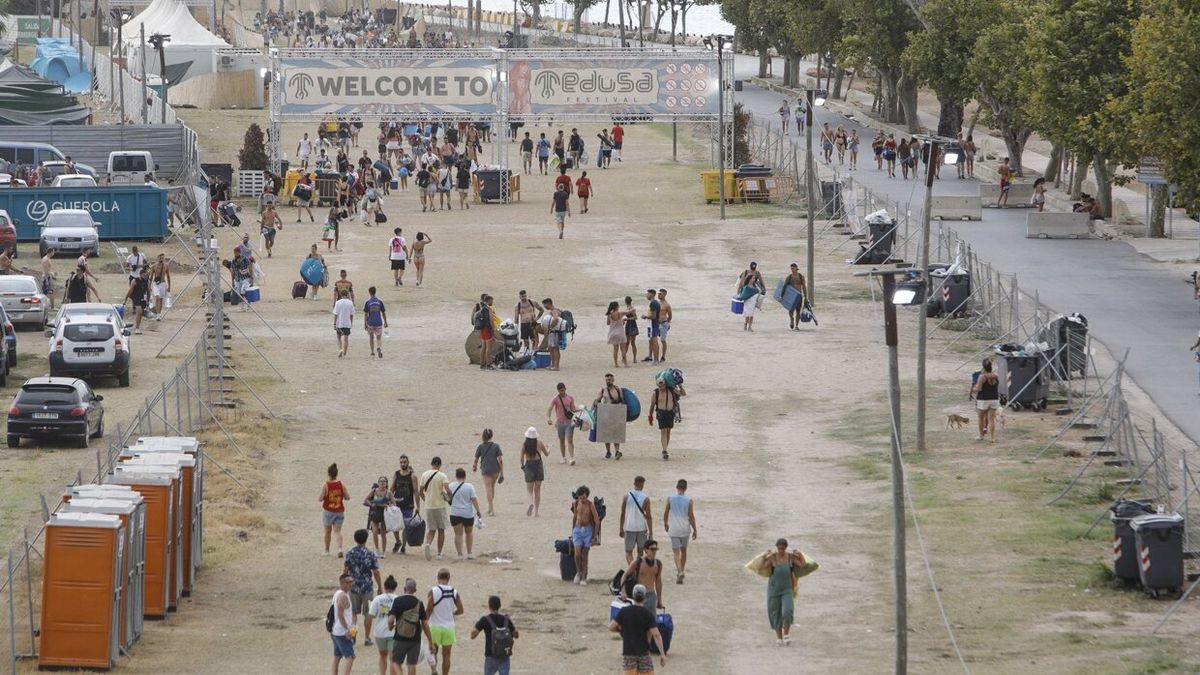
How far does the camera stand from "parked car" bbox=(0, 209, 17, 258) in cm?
5056

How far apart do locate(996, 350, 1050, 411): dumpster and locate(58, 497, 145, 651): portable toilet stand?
17254 millimetres

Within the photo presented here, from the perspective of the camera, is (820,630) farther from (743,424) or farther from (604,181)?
(604,181)

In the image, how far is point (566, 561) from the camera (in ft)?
77.4

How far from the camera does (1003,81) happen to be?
62.3m

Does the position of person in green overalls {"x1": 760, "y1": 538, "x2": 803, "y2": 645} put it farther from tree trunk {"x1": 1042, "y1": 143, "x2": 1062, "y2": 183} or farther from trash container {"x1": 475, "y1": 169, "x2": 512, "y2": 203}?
tree trunk {"x1": 1042, "y1": 143, "x2": 1062, "y2": 183}

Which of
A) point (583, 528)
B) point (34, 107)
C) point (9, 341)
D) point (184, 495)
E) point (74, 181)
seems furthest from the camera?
point (34, 107)

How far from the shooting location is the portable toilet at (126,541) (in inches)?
794

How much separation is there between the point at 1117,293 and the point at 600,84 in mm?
26040

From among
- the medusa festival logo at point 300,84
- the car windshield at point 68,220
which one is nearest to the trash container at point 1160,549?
the car windshield at point 68,220

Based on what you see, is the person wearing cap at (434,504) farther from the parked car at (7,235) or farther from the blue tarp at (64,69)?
the blue tarp at (64,69)

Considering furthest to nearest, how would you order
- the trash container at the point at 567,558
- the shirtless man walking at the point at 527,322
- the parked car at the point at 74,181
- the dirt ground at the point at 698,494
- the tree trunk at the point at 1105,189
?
the tree trunk at the point at 1105,189 → the parked car at the point at 74,181 → the shirtless man walking at the point at 527,322 → the trash container at the point at 567,558 → the dirt ground at the point at 698,494

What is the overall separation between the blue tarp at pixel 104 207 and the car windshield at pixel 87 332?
20.2 metres

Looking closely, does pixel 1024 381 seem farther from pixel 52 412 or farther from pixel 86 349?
pixel 86 349

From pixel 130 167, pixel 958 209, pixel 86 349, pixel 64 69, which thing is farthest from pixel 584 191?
pixel 64 69
